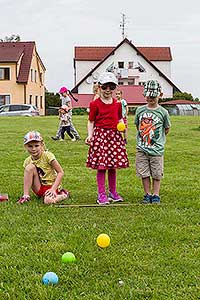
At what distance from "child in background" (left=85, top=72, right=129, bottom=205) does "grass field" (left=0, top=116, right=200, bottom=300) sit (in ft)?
1.37

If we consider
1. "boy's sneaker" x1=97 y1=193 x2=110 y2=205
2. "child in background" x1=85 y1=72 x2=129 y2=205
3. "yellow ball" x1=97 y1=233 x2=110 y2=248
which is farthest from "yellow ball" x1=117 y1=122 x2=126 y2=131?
"yellow ball" x1=97 y1=233 x2=110 y2=248

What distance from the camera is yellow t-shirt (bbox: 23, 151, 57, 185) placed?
22.6ft

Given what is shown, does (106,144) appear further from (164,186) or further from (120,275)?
(120,275)

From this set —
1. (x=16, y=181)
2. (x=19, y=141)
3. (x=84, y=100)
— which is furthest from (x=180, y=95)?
(x=16, y=181)

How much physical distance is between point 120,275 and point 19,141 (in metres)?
11.9

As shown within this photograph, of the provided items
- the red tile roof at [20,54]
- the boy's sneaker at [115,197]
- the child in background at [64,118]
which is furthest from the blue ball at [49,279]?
the red tile roof at [20,54]

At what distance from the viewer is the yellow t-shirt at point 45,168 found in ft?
22.6

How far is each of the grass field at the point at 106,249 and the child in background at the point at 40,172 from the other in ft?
0.49

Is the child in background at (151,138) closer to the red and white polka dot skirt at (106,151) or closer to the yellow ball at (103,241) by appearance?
the red and white polka dot skirt at (106,151)

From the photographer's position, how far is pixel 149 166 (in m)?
6.91

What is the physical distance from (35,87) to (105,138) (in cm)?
4648

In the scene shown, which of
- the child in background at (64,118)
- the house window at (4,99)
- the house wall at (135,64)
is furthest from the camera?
the house wall at (135,64)

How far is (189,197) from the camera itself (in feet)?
23.0

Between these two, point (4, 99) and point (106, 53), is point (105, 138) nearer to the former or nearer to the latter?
point (4, 99)
